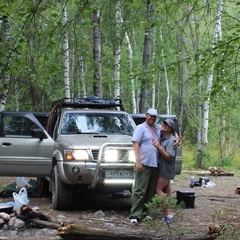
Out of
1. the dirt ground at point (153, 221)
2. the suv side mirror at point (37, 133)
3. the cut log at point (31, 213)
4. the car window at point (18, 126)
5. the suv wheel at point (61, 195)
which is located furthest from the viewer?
the car window at point (18, 126)

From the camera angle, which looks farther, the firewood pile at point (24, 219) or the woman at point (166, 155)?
the woman at point (166, 155)

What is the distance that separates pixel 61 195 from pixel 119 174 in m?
1.21

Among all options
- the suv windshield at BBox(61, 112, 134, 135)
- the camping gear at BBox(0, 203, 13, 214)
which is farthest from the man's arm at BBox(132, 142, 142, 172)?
the camping gear at BBox(0, 203, 13, 214)

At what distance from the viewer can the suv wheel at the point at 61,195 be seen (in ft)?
27.3

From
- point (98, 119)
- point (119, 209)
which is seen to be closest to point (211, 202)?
point (119, 209)

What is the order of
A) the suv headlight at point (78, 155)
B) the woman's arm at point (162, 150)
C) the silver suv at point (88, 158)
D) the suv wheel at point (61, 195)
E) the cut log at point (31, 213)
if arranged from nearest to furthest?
the cut log at point (31, 213) < the woman's arm at point (162, 150) < the silver suv at point (88, 158) < the suv headlight at point (78, 155) < the suv wheel at point (61, 195)

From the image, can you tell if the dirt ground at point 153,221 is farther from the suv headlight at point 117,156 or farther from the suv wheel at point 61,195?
the suv headlight at point 117,156

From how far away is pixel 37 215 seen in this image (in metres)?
7.13

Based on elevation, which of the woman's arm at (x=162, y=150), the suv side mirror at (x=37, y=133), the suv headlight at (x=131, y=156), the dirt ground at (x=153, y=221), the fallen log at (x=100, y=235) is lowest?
the dirt ground at (x=153, y=221)

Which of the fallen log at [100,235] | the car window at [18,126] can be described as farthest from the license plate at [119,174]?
the car window at [18,126]

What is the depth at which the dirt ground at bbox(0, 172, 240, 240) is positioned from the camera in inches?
240

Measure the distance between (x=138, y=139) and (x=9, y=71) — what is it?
2395 millimetres

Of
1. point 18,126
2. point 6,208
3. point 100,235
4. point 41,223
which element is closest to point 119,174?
point 41,223

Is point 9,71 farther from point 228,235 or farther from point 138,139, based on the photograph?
point 228,235
